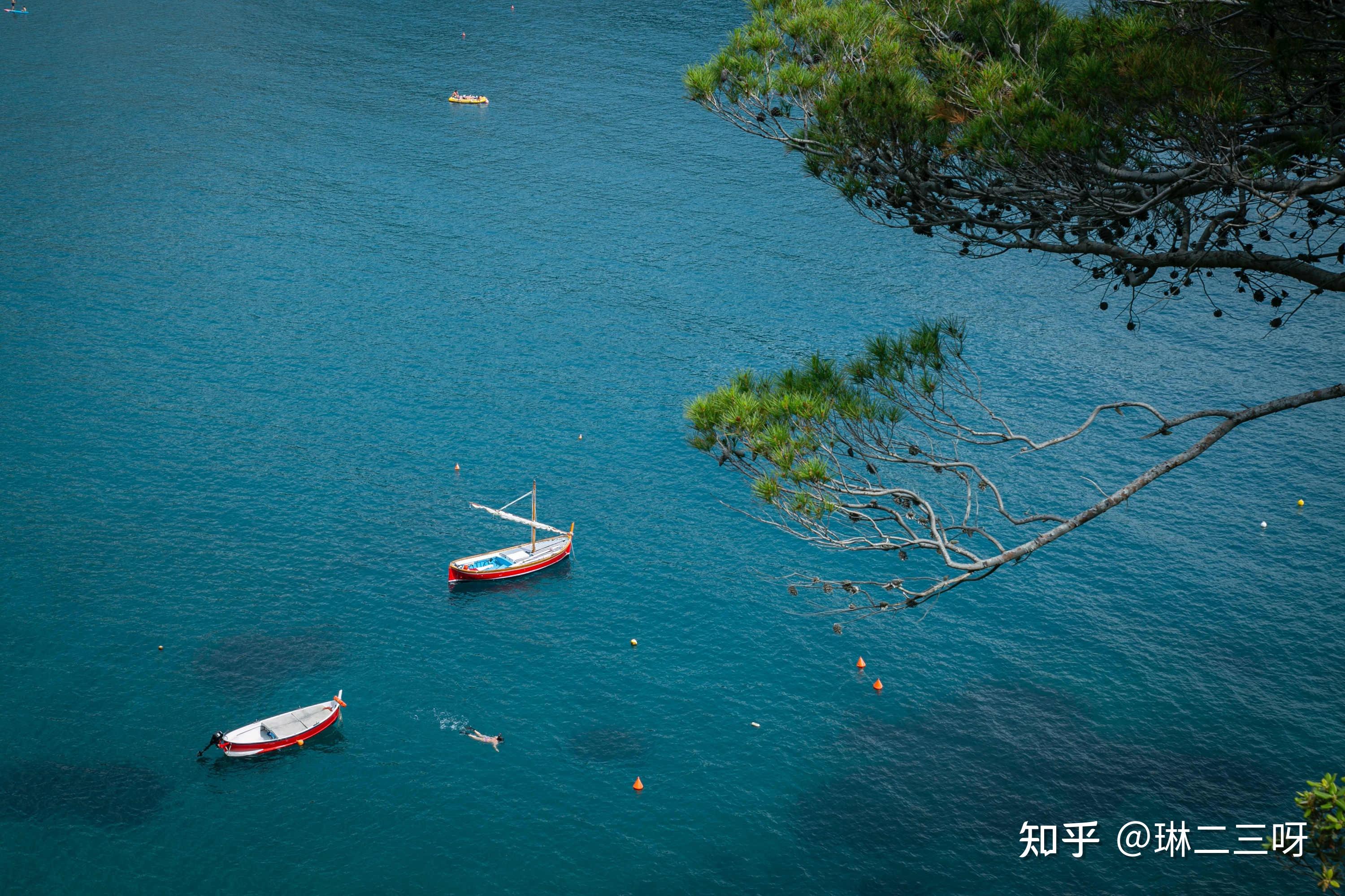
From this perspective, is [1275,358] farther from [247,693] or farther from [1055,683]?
[247,693]

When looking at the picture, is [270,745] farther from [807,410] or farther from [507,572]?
[807,410]

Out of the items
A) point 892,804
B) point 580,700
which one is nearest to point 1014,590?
point 892,804

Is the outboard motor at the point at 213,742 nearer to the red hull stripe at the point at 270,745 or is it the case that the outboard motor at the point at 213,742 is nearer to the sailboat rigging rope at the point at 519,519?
the red hull stripe at the point at 270,745

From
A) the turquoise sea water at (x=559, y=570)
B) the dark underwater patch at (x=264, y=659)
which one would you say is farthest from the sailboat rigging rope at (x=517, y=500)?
the dark underwater patch at (x=264, y=659)

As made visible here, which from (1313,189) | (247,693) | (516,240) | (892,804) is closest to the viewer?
(1313,189)

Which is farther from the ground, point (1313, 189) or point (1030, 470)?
point (1313, 189)

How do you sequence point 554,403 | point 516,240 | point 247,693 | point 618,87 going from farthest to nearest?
point 618,87, point 516,240, point 554,403, point 247,693

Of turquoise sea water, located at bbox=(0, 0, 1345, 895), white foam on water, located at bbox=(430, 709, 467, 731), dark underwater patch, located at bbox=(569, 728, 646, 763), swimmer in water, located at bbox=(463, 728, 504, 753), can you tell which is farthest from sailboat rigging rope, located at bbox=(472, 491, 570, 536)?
dark underwater patch, located at bbox=(569, 728, 646, 763)
